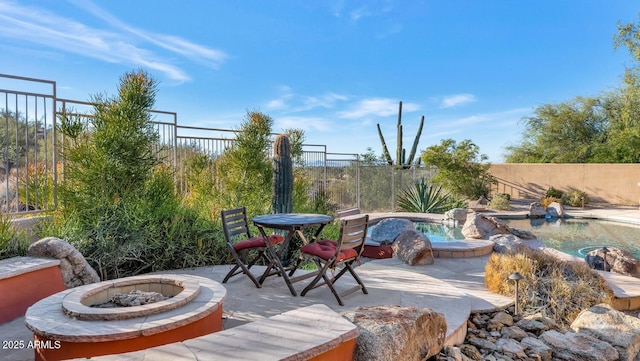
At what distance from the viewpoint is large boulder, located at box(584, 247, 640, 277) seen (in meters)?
5.47

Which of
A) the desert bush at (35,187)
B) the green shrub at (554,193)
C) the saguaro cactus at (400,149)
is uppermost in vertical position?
the saguaro cactus at (400,149)

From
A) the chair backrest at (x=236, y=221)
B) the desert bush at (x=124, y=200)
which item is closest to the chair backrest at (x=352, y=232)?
the chair backrest at (x=236, y=221)

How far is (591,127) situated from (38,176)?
80.7 ft

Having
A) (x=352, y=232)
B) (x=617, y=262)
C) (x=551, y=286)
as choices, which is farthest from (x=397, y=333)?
(x=617, y=262)

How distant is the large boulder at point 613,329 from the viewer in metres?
2.97

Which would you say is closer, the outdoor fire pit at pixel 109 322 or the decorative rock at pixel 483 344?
the outdoor fire pit at pixel 109 322

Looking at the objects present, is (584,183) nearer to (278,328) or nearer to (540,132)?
(540,132)

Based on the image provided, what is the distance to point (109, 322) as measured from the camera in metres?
2.10

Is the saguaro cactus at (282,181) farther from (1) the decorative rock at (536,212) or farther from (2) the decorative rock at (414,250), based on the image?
(1) the decorative rock at (536,212)

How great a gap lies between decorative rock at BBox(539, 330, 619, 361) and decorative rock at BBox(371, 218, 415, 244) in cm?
342

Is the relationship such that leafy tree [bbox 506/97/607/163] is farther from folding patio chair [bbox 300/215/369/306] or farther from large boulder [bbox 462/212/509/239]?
folding patio chair [bbox 300/215/369/306]

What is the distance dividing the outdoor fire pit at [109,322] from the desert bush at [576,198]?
55.1 feet

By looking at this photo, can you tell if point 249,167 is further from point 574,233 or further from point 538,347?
point 574,233

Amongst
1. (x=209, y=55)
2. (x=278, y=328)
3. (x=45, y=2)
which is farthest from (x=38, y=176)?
(x=209, y=55)
